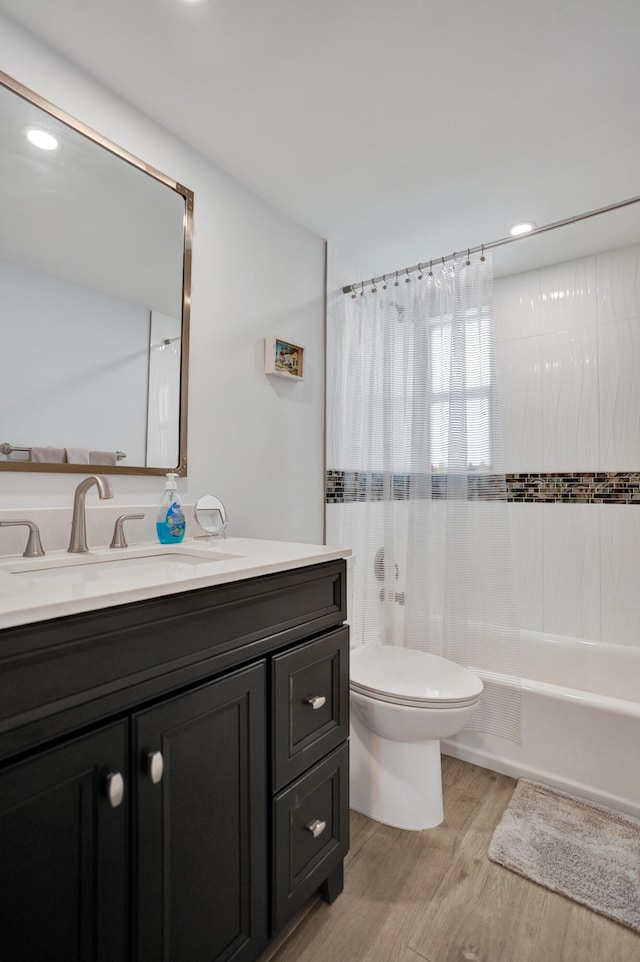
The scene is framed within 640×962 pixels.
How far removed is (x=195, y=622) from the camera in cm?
95

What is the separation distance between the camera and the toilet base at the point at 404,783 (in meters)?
1.65

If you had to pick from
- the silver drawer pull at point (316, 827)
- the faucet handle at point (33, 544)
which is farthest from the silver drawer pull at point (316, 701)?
the faucet handle at point (33, 544)

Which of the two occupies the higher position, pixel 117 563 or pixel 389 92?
pixel 389 92

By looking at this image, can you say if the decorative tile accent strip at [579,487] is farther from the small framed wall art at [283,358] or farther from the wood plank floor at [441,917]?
the wood plank floor at [441,917]

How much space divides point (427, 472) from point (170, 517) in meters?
1.11

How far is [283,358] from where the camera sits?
2.04 m

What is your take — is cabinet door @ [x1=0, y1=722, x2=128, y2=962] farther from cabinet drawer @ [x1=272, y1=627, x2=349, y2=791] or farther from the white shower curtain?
the white shower curtain

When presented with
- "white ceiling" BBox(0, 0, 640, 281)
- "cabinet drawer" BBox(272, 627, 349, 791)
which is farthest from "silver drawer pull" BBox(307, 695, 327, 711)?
"white ceiling" BBox(0, 0, 640, 281)

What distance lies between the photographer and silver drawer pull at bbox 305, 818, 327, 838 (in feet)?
3.96

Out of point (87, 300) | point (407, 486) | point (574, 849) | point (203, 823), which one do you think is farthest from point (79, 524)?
point (574, 849)

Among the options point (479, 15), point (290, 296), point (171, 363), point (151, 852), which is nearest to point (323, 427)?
point (290, 296)

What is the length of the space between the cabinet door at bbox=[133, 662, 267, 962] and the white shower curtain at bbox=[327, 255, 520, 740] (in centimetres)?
116

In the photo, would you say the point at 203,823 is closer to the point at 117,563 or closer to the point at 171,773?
the point at 171,773

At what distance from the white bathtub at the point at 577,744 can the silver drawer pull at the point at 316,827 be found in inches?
39.8
